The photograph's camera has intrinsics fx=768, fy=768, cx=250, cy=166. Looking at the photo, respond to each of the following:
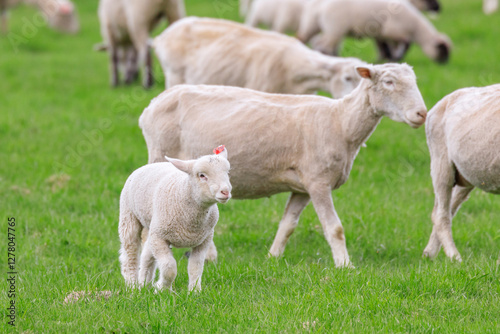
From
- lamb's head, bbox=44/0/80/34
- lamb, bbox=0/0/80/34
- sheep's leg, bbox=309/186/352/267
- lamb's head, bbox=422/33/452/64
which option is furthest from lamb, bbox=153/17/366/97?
lamb's head, bbox=44/0/80/34

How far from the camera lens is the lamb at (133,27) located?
39.8ft

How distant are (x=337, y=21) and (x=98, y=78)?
4578 millimetres

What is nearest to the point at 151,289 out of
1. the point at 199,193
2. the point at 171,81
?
the point at 199,193

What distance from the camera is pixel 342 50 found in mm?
16125

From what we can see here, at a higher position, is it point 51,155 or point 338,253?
point 338,253

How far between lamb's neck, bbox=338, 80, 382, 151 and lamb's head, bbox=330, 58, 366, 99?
1984 millimetres

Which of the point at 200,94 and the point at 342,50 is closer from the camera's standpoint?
the point at 200,94

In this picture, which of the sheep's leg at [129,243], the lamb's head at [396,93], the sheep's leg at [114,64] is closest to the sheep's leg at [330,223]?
the lamb's head at [396,93]

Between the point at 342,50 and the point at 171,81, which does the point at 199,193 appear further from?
the point at 342,50

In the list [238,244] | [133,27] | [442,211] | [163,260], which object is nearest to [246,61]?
[238,244]

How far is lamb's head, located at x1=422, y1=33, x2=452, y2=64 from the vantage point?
45.8 feet

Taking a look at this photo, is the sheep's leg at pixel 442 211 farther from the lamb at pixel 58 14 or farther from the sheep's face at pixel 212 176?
the lamb at pixel 58 14

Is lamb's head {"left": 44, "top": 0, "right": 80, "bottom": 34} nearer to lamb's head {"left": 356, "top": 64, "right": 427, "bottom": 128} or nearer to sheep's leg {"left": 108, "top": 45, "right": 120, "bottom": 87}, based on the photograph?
sheep's leg {"left": 108, "top": 45, "right": 120, "bottom": 87}

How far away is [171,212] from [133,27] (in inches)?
326
